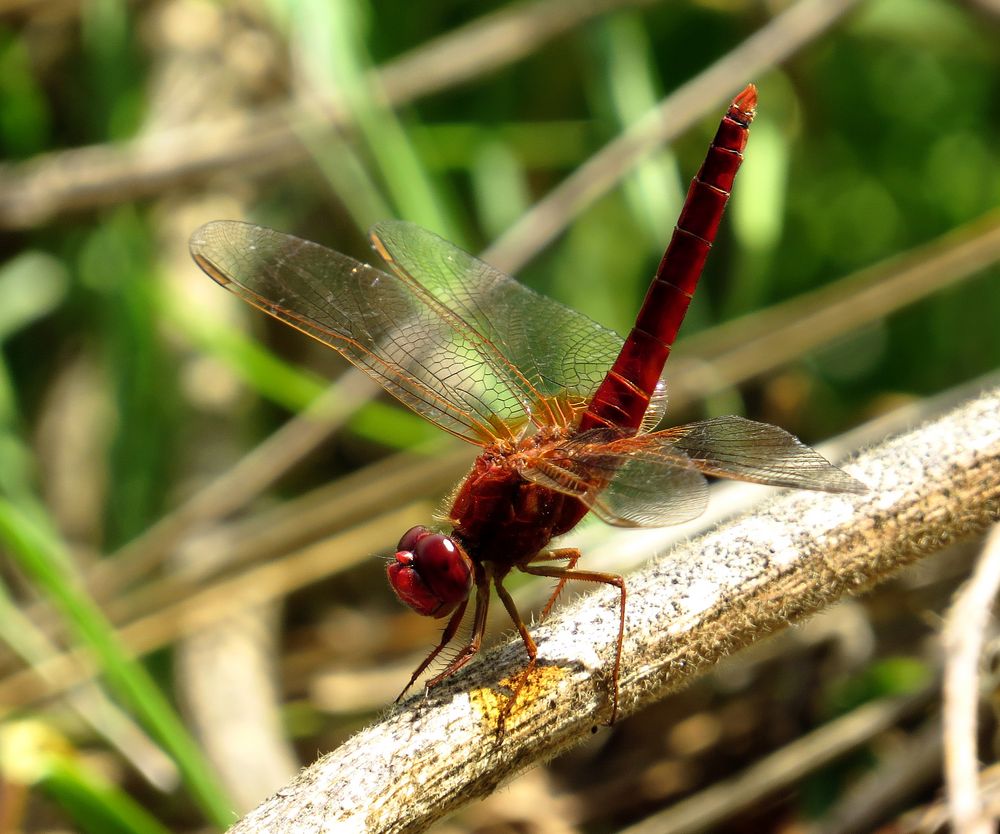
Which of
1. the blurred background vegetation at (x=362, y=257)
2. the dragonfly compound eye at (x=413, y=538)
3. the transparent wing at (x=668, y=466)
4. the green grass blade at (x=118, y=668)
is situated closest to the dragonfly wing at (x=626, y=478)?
the transparent wing at (x=668, y=466)

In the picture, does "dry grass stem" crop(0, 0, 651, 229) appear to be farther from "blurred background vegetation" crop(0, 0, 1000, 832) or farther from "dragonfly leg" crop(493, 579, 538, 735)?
"dragonfly leg" crop(493, 579, 538, 735)

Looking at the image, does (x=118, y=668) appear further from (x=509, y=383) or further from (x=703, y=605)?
(x=703, y=605)

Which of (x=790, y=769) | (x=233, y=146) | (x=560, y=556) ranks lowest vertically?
(x=790, y=769)

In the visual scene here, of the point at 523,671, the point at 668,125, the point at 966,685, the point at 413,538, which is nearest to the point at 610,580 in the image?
the point at 523,671

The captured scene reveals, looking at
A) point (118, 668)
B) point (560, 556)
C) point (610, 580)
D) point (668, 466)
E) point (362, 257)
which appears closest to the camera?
point (610, 580)

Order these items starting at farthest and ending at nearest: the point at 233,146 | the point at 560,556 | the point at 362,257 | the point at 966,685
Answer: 1. the point at 362,257
2. the point at 233,146
3. the point at 560,556
4. the point at 966,685

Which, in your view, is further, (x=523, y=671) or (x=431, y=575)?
(x=431, y=575)

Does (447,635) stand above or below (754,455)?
below
